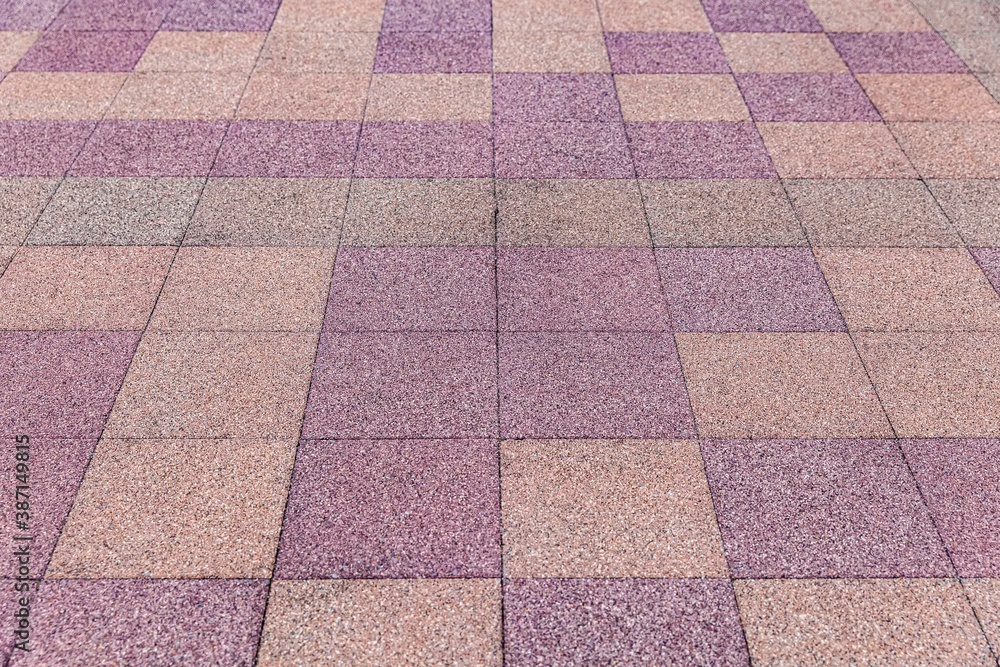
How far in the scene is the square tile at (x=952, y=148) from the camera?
7.53m

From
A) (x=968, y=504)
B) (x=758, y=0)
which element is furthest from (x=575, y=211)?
(x=758, y=0)

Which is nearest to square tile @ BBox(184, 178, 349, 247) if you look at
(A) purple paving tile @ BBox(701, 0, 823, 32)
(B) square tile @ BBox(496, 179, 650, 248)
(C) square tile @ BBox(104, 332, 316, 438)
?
(C) square tile @ BBox(104, 332, 316, 438)

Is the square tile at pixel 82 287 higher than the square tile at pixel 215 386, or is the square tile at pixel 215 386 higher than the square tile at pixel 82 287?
the square tile at pixel 82 287

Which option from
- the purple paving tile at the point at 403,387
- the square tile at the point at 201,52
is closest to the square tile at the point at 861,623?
the purple paving tile at the point at 403,387

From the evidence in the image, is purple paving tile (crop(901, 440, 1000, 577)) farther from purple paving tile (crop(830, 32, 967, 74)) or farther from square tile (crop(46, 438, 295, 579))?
purple paving tile (crop(830, 32, 967, 74))

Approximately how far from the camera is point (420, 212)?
695cm

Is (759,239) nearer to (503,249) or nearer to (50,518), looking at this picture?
(503,249)

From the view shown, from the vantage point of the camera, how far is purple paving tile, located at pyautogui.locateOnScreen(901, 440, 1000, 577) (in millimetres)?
4574

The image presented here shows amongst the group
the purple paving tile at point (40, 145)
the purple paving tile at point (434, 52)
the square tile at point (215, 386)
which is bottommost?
the square tile at point (215, 386)

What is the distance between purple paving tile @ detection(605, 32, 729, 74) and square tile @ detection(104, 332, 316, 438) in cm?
519

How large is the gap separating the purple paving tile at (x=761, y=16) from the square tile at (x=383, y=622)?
25.7ft

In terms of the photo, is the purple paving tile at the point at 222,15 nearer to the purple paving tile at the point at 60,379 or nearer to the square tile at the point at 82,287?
the square tile at the point at 82,287

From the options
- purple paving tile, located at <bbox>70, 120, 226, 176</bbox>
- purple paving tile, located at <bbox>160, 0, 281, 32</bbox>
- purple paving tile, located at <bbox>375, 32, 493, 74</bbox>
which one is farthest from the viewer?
purple paving tile, located at <bbox>160, 0, 281, 32</bbox>

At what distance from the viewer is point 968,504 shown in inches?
190
